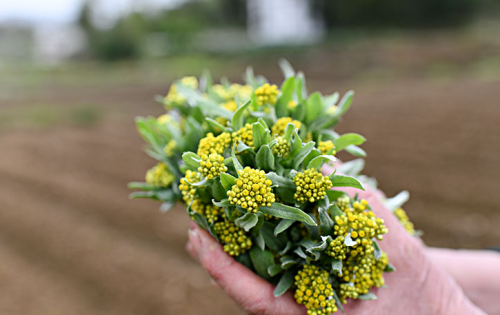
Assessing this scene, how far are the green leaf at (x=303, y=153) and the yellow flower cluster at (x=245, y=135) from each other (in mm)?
137

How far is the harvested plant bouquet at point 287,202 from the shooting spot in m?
1.07

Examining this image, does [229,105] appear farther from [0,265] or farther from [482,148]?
[482,148]

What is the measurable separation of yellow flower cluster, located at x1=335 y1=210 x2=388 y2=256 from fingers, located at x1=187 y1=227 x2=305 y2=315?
276mm

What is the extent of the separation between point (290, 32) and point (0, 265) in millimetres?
23325

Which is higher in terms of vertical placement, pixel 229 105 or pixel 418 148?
pixel 229 105

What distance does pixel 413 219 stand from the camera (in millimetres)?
4621

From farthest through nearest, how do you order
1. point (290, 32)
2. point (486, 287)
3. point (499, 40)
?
point (290, 32) < point (499, 40) < point (486, 287)

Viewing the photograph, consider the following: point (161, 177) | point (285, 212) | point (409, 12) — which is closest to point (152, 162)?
point (161, 177)

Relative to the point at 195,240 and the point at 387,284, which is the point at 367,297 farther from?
the point at 195,240

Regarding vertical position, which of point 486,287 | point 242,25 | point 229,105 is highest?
point 229,105

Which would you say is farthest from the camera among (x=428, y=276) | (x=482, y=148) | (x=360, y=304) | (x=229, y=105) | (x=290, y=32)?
(x=290, y=32)

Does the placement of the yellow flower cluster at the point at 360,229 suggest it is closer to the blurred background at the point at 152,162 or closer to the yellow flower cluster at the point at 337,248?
the yellow flower cluster at the point at 337,248

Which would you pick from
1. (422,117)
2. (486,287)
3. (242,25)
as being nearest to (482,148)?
(422,117)

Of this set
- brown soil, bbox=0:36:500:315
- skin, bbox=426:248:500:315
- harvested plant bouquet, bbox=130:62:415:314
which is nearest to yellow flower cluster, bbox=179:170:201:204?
harvested plant bouquet, bbox=130:62:415:314
